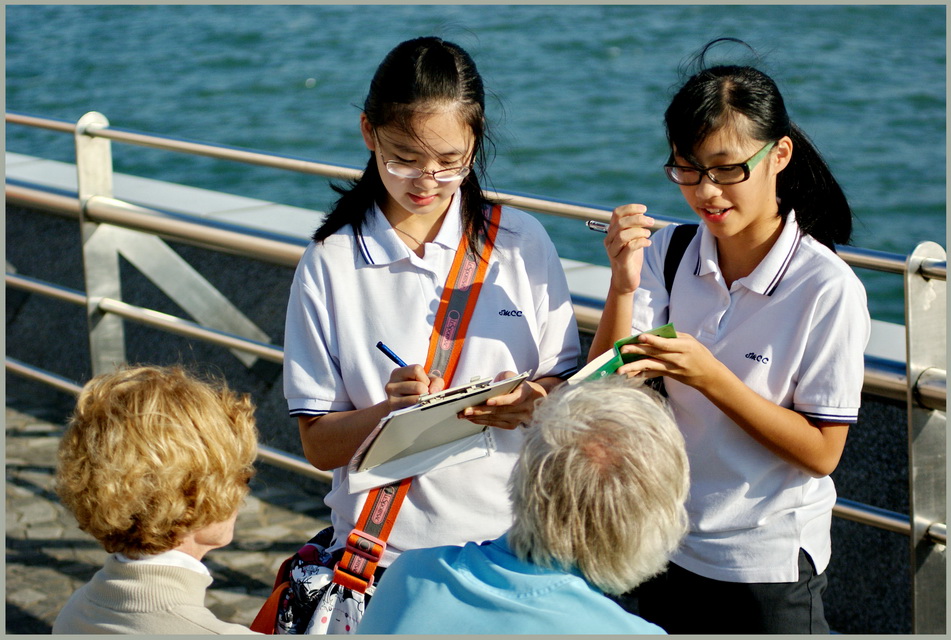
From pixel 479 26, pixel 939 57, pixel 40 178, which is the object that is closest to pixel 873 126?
pixel 939 57

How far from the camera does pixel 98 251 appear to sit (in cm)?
490

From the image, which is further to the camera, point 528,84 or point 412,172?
point 528,84

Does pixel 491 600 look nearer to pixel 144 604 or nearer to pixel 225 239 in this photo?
pixel 144 604

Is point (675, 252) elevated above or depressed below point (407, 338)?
above

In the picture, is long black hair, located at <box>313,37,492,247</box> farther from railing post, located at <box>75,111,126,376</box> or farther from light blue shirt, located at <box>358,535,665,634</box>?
railing post, located at <box>75,111,126,376</box>

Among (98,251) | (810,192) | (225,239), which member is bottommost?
(98,251)

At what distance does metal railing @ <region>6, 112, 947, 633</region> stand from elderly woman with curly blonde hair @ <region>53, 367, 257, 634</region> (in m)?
1.54

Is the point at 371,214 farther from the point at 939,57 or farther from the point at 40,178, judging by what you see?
the point at 939,57

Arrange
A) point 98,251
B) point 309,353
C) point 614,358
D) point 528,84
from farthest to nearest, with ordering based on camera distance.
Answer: point 528,84, point 98,251, point 309,353, point 614,358

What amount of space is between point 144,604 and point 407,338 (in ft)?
2.56

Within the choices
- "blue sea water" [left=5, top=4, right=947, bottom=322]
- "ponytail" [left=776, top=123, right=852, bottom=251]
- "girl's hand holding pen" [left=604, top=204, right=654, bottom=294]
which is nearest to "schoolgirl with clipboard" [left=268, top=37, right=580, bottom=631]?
A: "girl's hand holding pen" [left=604, top=204, right=654, bottom=294]

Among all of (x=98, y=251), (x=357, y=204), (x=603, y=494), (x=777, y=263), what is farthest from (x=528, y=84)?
(x=603, y=494)

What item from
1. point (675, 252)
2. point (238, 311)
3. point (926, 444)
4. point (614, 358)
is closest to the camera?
point (614, 358)

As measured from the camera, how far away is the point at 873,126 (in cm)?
2231
